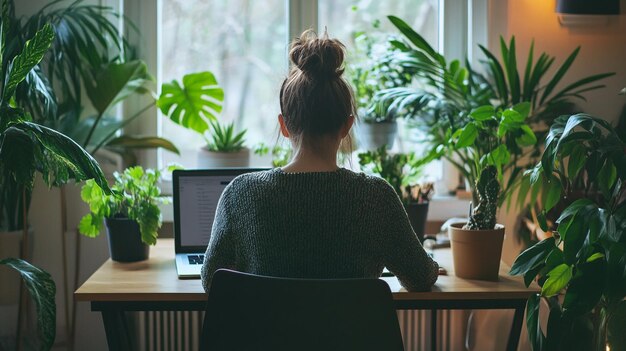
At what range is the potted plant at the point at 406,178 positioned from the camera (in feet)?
9.40

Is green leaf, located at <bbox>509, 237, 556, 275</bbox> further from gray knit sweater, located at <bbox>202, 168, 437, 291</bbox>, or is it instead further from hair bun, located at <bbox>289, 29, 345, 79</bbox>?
hair bun, located at <bbox>289, 29, 345, 79</bbox>

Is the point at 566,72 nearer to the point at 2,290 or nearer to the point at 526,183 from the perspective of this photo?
the point at 526,183

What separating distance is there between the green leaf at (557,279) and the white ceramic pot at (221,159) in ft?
4.70

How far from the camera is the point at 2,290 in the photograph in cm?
307

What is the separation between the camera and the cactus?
7.87 feet

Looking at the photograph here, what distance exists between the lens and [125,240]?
263cm

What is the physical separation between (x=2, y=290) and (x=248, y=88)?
125 centimetres

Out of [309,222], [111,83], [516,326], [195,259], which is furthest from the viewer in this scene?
[111,83]

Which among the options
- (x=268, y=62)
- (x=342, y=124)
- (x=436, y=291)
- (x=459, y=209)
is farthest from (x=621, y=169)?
(x=268, y=62)

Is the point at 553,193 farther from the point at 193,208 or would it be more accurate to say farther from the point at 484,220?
the point at 193,208

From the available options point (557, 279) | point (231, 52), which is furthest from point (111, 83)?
point (557, 279)

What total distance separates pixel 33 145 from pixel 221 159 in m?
1.18

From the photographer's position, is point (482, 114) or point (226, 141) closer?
point (482, 114)

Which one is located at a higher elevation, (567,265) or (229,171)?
(229,171)
